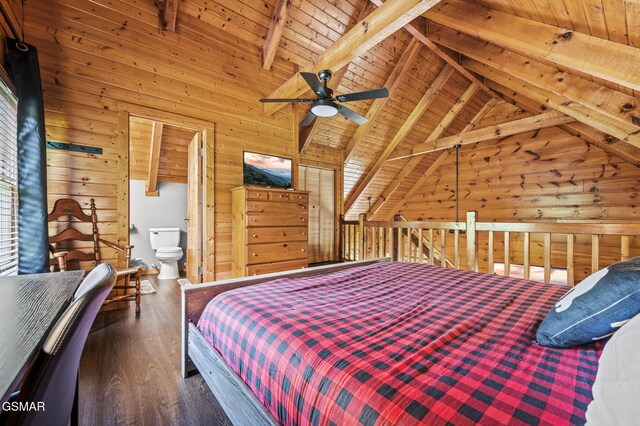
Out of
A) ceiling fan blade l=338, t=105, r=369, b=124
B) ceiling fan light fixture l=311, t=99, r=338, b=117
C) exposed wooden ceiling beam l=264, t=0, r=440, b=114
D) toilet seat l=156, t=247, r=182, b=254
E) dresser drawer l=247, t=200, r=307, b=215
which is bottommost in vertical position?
toilet seat l=156, t=247, r=182, b=254

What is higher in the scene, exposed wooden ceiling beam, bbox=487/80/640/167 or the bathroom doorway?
exposed wooden ceiling beam, bbox=487/80/640/167

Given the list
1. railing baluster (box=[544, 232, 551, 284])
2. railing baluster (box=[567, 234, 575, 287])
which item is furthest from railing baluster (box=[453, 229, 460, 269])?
railing baluster (box=[567, 234, 575, 287])

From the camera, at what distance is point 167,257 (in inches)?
160

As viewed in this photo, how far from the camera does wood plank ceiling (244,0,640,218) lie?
6.53ft

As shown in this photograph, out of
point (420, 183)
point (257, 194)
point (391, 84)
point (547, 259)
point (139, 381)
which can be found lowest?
point (139, 381)

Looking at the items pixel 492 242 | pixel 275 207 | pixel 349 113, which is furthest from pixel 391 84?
pixel 492 242

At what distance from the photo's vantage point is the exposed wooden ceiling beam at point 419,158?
17.4 feet

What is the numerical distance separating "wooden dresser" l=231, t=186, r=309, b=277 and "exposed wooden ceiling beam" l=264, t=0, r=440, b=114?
4.44 ft

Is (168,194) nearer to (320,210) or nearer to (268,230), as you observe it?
(268,230)

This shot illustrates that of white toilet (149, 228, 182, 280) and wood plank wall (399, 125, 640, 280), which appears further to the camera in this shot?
wood plank wall (399, 125, 640, 280)

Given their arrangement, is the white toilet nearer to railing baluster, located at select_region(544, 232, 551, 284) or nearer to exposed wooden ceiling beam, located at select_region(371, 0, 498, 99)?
exposed wooden ceiling beam, located at select_region(371, 0, 498, 99)

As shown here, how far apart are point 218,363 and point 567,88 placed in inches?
153

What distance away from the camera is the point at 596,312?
0.81 meters

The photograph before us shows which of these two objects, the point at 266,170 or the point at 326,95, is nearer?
the point at 326,95
